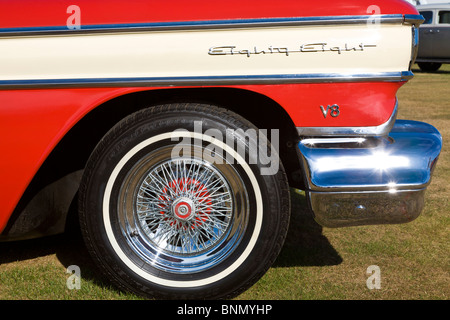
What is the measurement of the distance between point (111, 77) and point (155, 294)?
96cm

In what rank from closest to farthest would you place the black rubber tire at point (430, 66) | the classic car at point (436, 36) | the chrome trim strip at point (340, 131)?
the chrome trim strip at point (340, 131), the classic car at point (436, 36), the black rubber tire at point (430, 66)

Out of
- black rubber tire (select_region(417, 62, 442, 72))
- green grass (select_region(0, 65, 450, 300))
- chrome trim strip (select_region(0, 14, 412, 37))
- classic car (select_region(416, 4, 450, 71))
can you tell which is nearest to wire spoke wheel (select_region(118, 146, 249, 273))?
green grass (select_region(0, 65, 450, 300))

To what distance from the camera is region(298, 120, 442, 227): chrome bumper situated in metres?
2.24

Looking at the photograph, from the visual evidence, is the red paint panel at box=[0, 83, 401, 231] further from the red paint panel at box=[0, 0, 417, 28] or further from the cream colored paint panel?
the red paint panel at box=[0, 0, 417, 28]

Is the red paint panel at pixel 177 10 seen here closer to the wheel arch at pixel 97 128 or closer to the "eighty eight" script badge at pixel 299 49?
the "eighty eight" script badge at pixel 299 49

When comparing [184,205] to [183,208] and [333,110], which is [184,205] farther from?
[333,110]

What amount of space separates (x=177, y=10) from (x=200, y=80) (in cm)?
30

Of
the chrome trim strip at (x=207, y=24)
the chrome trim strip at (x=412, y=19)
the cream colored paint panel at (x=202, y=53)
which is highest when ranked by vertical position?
the chrome trim strip at (x=412, y=19)

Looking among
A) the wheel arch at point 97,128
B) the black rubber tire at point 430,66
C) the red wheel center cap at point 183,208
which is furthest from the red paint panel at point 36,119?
the black rubber tire at point 430,66

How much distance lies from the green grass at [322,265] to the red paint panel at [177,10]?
3.99 feet

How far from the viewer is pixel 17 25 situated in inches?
86.3

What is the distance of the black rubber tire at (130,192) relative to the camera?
2.25 m
